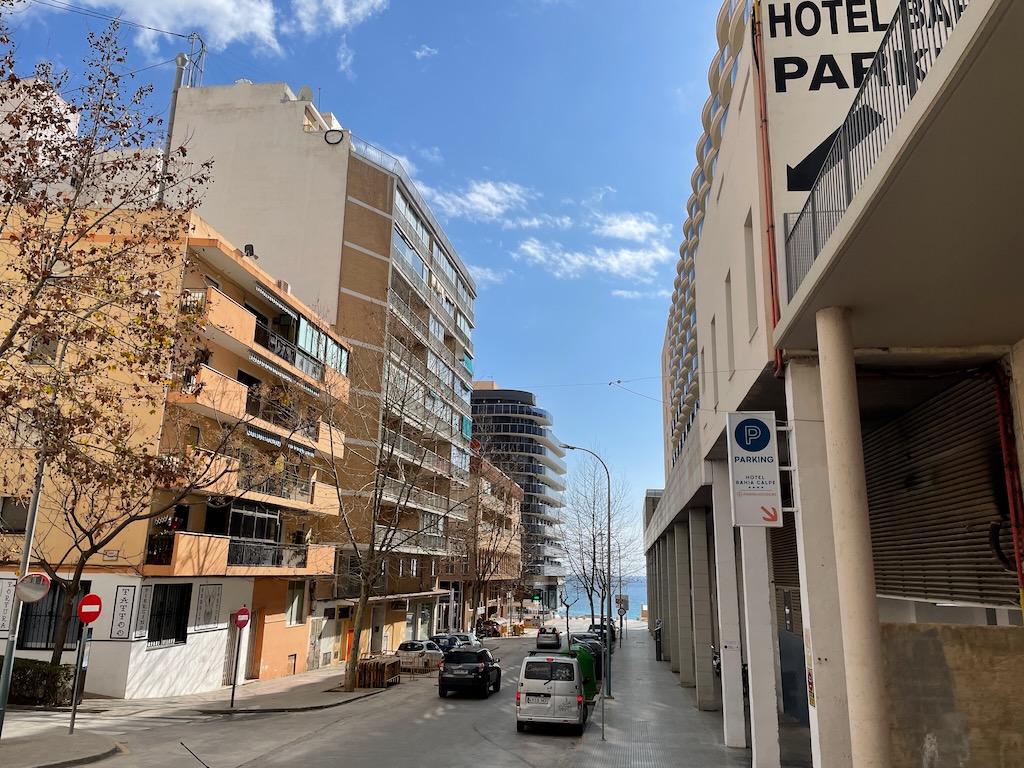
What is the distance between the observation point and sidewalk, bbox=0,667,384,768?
39.8 ft

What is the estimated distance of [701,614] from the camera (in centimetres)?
2119

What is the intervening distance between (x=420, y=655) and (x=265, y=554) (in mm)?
9638

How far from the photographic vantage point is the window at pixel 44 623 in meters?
20.6

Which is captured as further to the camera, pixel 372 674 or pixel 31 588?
pixel 372 674

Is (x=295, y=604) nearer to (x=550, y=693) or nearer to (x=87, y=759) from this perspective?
(x=550, y=693)

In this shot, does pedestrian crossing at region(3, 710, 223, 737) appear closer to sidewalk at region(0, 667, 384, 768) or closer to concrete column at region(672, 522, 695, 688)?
sidewalk at region(0, 667, 384, 768)

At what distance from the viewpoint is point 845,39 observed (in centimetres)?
1148

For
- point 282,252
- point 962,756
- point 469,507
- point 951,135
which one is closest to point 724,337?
point 962,756

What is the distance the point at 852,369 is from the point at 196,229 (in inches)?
820

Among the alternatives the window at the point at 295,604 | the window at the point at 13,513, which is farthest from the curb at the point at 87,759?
the window at the point at 295,604

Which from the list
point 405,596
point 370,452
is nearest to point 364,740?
point 370,452

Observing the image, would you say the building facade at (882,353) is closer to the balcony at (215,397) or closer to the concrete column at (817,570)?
the concrete column at (817,570)

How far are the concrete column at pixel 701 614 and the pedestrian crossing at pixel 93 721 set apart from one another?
12.8 m

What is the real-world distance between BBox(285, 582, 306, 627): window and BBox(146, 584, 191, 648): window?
24.9ft
